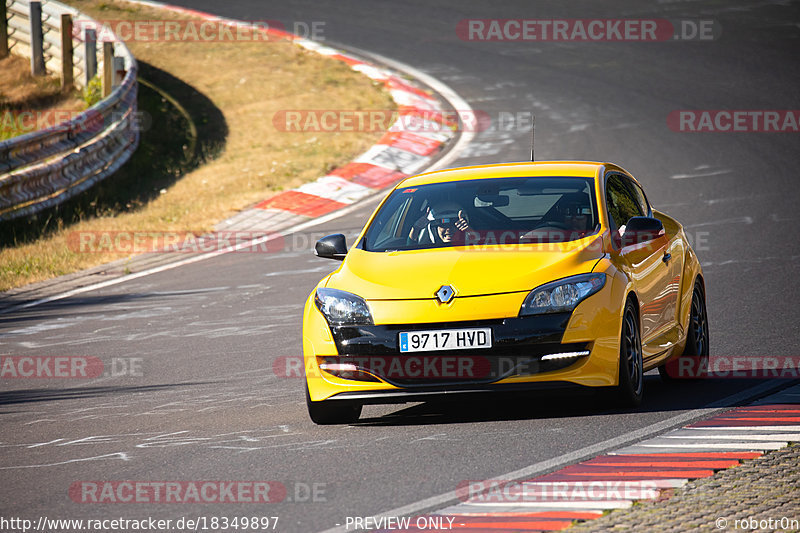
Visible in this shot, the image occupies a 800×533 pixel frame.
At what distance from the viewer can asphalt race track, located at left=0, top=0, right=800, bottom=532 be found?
6.17 m

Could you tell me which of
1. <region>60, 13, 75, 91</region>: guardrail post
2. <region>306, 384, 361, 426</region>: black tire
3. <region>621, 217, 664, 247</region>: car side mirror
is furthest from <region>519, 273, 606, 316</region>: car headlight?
<region>60, 13, 75, 91</region>: guardrail post

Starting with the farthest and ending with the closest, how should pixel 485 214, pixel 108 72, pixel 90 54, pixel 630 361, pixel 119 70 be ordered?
pixel 90 54, pixel 108 72, pixel 119 70, pixel 485 214, pixel 630 361

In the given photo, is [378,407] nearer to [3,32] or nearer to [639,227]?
[639,227]

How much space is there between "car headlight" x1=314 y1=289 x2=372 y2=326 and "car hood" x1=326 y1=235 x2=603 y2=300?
5 cm

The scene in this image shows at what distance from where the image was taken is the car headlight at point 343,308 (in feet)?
23.1

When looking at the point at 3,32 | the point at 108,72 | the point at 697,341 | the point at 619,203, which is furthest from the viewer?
the point at 3,32

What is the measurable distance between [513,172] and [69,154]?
10.1 metres

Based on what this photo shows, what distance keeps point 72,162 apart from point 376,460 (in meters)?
11.8

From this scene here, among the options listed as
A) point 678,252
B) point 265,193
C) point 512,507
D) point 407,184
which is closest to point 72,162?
point 265,193

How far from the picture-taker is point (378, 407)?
8125 millimetres

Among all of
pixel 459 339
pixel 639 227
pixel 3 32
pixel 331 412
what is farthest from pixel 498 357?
pixel 3 32

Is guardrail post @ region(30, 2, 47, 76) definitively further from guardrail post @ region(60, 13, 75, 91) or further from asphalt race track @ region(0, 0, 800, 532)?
asphalt race track @ region(0, 0, 800, 532)

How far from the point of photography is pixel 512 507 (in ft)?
17.3

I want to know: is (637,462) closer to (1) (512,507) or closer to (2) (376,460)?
(1) (512,507)
